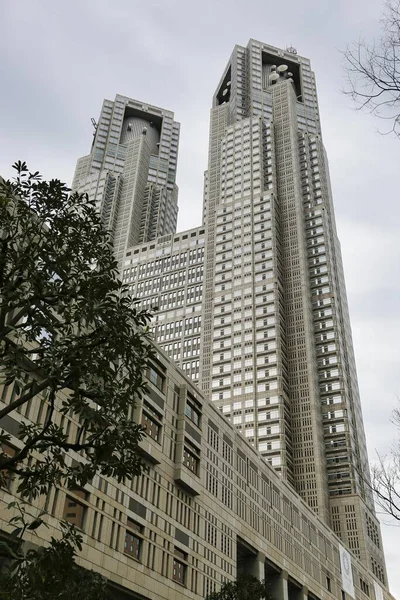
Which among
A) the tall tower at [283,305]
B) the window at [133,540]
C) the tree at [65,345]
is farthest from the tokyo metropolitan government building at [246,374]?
the tree at [65,345]

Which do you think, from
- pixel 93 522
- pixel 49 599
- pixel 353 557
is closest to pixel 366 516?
pixel 353 557

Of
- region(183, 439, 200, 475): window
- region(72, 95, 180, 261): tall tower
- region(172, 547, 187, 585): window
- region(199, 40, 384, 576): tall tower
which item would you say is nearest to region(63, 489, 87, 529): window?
region(172, 547, 187, 585): window

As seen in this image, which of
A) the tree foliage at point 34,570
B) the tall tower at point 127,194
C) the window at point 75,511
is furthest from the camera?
the tall tower at point 127,194

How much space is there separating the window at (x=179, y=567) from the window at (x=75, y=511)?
44.8ft

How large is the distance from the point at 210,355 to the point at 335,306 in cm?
2987

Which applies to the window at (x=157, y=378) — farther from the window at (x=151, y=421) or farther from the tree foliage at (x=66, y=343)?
the tree foliage at (x=66, y=343)

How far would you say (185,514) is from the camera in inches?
2333

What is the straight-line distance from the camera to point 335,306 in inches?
5290

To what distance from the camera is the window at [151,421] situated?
56.8 meters

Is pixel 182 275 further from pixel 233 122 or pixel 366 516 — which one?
pixel 366 516

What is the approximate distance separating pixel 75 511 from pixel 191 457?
19122 millimetres

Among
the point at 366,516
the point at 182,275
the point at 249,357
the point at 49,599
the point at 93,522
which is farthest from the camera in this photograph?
the point at 182,275

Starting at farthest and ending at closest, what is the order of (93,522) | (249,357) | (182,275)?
(182,275)
(249,357)
(93,522)

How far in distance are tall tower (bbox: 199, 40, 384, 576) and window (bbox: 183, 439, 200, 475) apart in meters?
45.5
